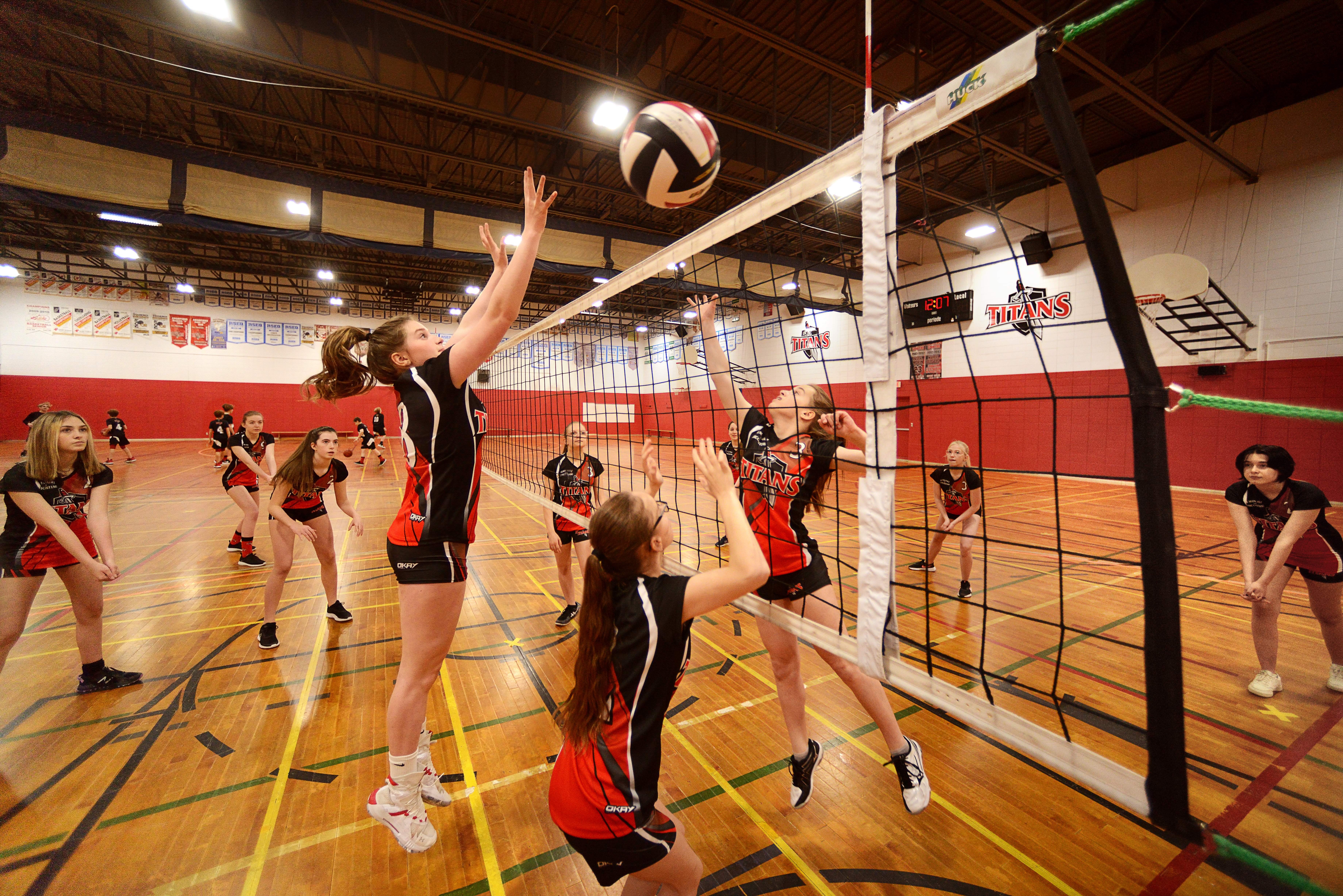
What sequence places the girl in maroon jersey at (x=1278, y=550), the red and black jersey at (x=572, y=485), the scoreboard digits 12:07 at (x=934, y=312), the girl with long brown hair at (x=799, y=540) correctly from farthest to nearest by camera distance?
the scoreboard digits 12:07 at (x=934, y=312)
the red and black jersey at (x=572, y=485)
the girl in maroon jersey at (x=1278, y=550)
the girl with long brown hair at (x=799, y=540)

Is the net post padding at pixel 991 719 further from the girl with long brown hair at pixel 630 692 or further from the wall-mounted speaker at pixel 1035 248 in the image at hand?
the wall-mounted speaker at pixel 1035 248

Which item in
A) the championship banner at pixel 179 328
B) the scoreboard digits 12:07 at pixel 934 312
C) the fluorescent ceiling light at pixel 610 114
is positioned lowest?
the scoreboard digits 12:07 at pixel 934 312

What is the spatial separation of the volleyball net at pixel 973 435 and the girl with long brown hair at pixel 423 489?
913mm

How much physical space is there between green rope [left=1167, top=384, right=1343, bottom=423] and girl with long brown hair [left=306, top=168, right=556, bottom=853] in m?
2.16

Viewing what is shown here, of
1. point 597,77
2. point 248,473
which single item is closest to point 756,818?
point 248,473

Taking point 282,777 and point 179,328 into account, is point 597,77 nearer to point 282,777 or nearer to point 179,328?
point 282,777

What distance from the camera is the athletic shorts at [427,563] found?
83.6 inches

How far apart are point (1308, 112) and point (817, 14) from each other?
30.6ft

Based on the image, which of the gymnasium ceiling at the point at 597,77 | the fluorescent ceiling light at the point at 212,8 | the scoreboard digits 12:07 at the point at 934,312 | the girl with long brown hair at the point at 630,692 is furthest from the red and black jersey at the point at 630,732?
the scoreboard digits 12:07 at the point at 934,312

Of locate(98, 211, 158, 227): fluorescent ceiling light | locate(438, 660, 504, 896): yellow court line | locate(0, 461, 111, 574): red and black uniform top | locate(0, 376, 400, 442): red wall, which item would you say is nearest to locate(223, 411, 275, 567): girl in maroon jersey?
locate(0, 461, 111, 574): red and black uniform top

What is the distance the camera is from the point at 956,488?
17.5ft

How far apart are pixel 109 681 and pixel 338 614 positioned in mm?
1421

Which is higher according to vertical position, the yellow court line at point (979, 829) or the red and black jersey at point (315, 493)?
the red and black jersey at point (315, 493)

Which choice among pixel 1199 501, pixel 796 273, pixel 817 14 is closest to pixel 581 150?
pixel 817 14
